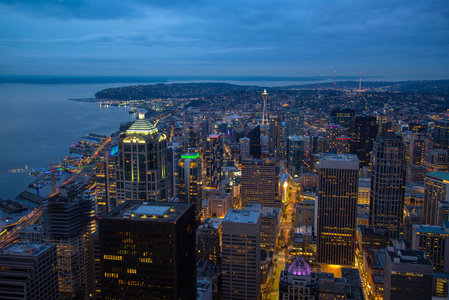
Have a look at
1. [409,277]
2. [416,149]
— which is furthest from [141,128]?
[416,149]

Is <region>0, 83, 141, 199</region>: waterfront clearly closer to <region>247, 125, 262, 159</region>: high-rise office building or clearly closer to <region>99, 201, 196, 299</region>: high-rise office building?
<region>99, 201, 196, 299</region>: high-rise office building

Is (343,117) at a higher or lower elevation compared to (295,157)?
higher

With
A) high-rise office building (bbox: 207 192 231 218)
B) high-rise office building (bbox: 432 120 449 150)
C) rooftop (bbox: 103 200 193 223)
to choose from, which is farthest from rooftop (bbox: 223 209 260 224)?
high-rise office building (bbox: 432 120 449 150)

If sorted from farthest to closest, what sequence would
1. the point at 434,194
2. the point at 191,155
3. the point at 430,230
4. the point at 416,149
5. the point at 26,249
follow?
1. the point at 416,149
2. the point at 191,155
3. the point at 434,194
4. the point at 430,230
5. the point at 26,249

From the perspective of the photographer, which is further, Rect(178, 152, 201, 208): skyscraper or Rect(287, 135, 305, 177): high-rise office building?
Rect(287, 135, 305, 177): high-rise office building

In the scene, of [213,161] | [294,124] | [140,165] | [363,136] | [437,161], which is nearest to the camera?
[140,165]

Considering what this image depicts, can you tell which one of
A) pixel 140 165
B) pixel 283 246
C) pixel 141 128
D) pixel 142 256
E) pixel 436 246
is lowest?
pixel 283 246

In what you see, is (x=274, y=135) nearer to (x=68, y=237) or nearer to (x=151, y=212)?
(x=68, y=237)

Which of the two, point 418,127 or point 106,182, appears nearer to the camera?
point 106,182
